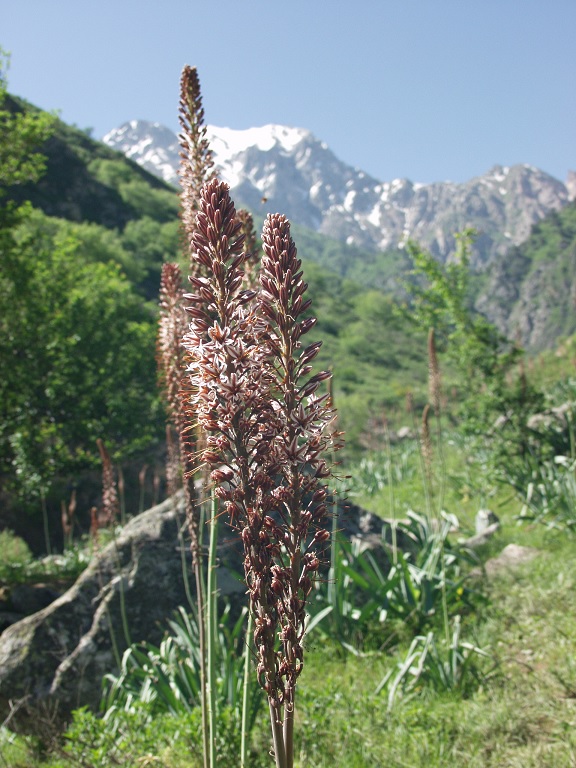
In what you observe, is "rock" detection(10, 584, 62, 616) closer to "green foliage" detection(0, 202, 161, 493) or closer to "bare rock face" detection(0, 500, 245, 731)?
"bare rock face" detection(0, 500, 245, 731)

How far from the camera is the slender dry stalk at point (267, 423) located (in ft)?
5.43

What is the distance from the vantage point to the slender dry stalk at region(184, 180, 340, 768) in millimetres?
1654

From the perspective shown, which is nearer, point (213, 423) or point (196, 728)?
point (213, 423)

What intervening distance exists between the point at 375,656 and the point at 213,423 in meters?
5.04

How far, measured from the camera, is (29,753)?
4.69 m

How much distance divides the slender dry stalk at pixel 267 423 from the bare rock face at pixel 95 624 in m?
4.41

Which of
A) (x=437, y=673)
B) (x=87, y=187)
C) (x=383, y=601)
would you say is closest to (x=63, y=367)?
(x=383, y=601)

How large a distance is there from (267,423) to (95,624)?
5.53 meters

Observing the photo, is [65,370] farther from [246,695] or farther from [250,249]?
[246,695]

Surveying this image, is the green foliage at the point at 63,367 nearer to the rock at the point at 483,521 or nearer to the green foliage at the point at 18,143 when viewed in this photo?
the green foliage at the point at 18,143

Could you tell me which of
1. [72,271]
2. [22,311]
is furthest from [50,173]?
[22,311]

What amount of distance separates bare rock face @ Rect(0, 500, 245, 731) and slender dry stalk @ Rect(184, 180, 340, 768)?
441 centimetres

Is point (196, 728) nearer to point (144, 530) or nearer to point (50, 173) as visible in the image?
point (144, 530)

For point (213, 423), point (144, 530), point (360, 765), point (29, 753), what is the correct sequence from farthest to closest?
point (144, 530), point (29, 753), point (360, 765), point (213, 423)
